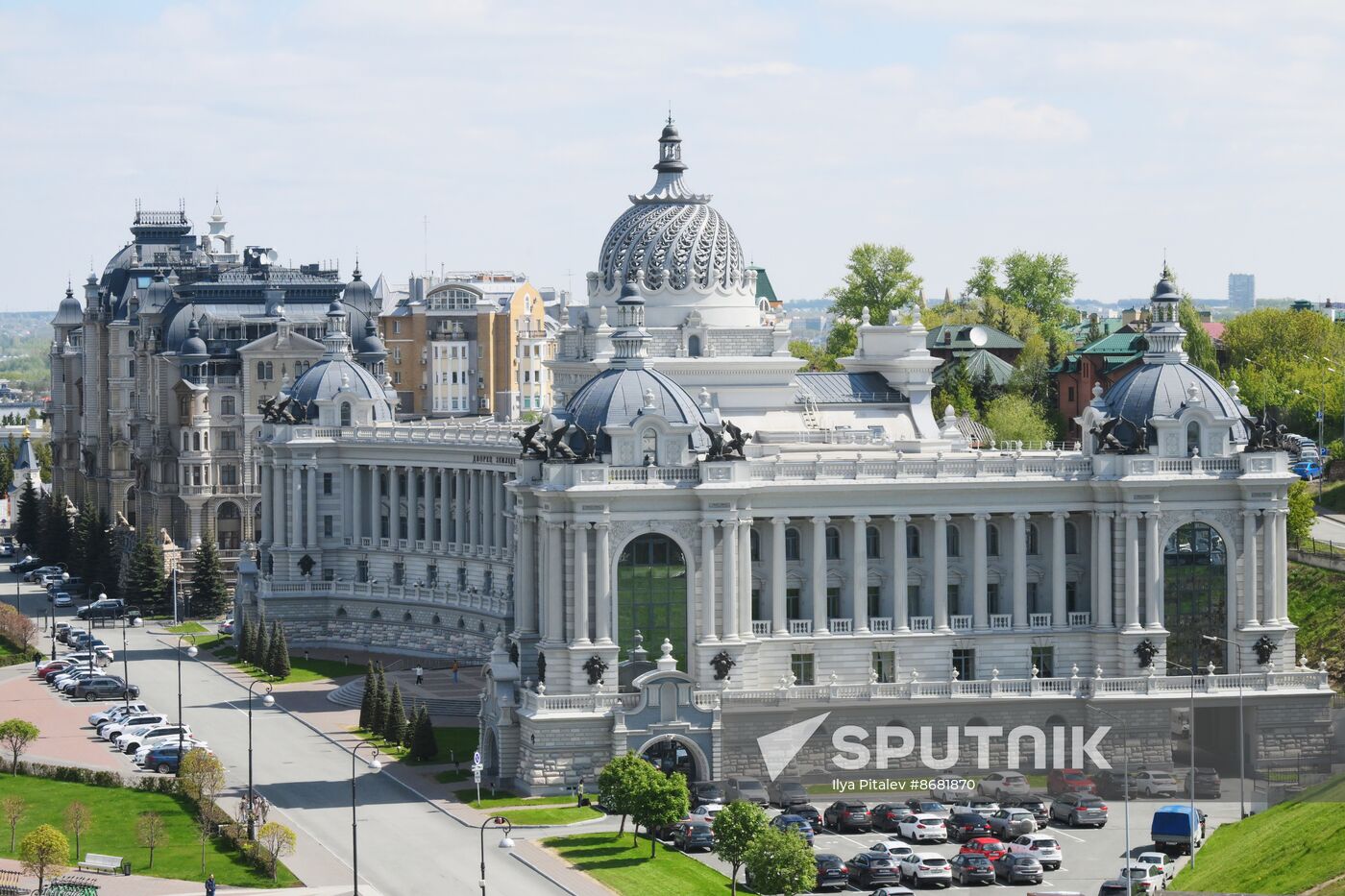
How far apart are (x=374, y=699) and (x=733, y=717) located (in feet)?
70.2

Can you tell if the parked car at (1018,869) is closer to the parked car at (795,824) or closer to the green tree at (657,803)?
the parked car at (795,824)

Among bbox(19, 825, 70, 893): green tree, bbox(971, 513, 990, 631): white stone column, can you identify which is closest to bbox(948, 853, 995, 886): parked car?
bbox(971, 513, 990, 631): white stone column

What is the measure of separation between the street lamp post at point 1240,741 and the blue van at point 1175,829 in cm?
623

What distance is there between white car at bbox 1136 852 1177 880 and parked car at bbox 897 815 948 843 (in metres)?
8.26

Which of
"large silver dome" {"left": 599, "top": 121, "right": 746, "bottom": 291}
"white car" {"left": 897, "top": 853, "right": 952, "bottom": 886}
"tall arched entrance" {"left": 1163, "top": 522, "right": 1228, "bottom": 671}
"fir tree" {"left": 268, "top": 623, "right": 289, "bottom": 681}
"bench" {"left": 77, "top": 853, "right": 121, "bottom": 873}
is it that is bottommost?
"bench" {"left": 77, "top": 853, "right": 121, "bottom": 873}

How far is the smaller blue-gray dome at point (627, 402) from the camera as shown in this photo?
124 meters

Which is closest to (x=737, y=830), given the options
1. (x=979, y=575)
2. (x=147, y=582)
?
(x=979, y=575)

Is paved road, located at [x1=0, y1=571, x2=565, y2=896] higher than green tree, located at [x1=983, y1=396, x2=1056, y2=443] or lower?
lower

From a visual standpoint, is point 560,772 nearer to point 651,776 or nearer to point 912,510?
point 651,776

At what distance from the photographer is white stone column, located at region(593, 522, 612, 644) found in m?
123

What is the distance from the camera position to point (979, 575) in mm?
130625

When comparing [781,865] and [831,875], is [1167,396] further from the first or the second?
[781,865]

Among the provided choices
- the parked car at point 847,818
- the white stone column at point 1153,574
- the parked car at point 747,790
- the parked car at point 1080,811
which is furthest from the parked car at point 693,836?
the white stone column at point 1153,574

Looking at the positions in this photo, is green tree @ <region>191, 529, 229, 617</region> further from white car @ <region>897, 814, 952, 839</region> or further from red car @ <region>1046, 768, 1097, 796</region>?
white car @ <region>897, 814, 952, 839</region>
